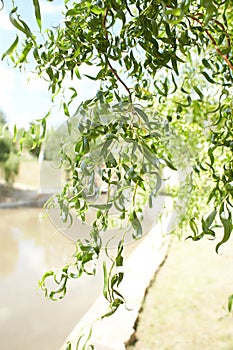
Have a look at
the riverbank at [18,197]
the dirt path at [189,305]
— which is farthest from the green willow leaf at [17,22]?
the riverbank at [18,197]

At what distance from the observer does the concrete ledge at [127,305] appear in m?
1.74

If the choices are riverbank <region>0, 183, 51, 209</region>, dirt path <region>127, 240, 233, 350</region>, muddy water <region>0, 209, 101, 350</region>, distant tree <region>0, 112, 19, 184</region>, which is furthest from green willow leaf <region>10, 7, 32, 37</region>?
riverbank <region>0, 183, 51, 209</region>

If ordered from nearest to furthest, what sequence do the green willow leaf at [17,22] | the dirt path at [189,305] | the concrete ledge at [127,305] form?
1. the green willow leaf at [17,22]
2. the concrete ledge at [127,305]
3. the dirt path at [189,305]

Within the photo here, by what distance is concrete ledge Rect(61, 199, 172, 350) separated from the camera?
174cm

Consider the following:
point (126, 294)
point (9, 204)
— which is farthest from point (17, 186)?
point (126, 294)

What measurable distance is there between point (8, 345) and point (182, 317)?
1.60 metres

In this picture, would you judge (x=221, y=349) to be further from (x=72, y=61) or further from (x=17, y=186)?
(x=17, y=186)

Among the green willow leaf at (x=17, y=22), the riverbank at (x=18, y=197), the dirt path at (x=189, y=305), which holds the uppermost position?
the green willow leaf at (x=17, y=22)

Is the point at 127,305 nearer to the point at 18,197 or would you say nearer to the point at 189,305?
the point at 189,305

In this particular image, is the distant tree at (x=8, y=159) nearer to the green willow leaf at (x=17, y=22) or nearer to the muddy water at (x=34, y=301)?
the muddy water at (x=34, y=301)

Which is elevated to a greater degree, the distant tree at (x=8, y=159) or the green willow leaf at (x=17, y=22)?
the green willow leaf at (x=17, y=22)

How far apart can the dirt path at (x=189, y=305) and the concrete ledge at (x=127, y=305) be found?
0.19 feet

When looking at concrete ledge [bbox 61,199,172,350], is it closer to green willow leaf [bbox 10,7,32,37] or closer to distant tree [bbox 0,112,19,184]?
green willow leaf [bbox 10,7,32,37]

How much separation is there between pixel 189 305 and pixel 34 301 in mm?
2064
